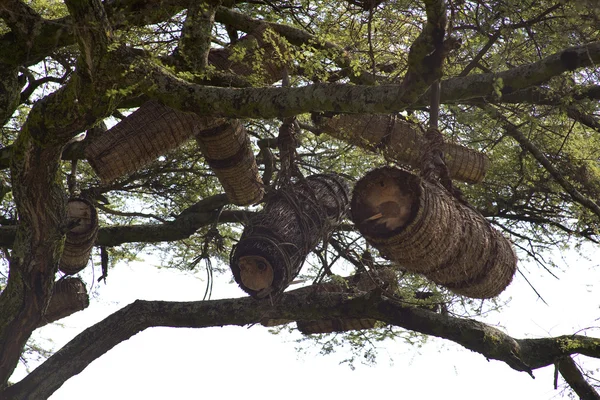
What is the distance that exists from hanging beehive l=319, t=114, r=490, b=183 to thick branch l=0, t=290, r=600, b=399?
1060mm

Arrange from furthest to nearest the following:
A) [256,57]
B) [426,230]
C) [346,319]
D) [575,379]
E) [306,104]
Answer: [346,319] → [575,379] → [256,57] → [306,104] → [426,230]

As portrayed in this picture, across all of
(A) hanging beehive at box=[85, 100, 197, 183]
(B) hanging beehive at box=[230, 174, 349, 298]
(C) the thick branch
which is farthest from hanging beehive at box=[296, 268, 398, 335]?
(A) hanging beehive at box=[85, 100, 197, 183]

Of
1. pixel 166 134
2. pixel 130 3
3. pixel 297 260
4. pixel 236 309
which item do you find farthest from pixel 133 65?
pixel 236 309

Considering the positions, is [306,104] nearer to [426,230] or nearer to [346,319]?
[426,230]

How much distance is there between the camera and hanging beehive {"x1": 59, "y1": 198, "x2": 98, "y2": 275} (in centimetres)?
447

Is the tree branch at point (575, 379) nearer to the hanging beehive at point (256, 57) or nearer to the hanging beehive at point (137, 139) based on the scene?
the hanging beehive at point (256, 57)

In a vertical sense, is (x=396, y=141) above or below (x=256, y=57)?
below

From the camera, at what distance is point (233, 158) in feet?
13.4

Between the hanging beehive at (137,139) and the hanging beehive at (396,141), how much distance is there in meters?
0.93

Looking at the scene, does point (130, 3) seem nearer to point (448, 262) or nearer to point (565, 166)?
point (448, 262)

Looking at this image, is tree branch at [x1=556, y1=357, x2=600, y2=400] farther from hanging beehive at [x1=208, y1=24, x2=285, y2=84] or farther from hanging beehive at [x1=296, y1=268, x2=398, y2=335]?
hanging beehive at [x1=208, y1=24, x2=285, y2=84]

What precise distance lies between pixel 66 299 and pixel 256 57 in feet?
9.40

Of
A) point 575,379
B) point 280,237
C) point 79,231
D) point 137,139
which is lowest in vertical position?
point 575,379

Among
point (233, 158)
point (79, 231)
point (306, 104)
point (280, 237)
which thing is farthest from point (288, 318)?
point (306, 104)
